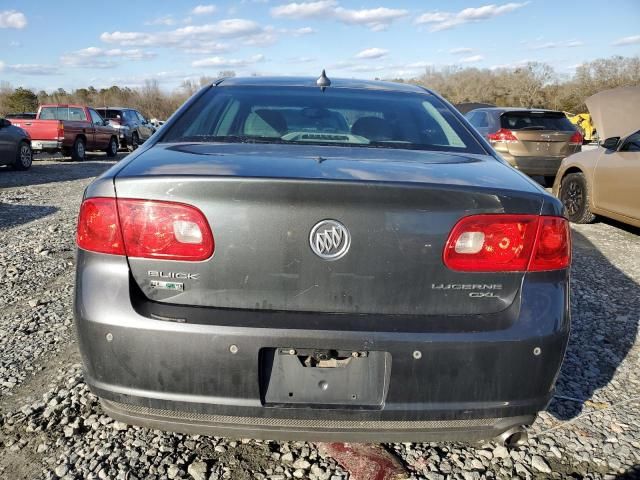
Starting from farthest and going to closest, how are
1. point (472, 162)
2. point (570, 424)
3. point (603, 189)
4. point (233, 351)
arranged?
point (603, 189) → point (570, 424) → point (472, 162) → point (233, 351)

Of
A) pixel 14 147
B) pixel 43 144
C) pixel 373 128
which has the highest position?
pixel 373 128

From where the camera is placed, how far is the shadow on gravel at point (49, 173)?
425 inches

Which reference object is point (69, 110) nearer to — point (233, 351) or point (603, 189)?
point (603, 189)

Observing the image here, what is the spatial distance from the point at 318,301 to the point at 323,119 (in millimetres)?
1293

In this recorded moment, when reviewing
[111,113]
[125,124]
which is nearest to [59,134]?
[125,124]

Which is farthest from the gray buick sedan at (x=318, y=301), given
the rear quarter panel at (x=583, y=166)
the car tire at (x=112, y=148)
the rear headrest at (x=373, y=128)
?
the car tire at (x=112, y=148)

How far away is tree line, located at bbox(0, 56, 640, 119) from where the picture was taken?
3697 cm

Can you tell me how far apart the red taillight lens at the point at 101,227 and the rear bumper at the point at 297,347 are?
0.14 feet

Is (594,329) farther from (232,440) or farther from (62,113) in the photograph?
(62,113)

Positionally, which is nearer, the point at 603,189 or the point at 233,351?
the point at 233,351

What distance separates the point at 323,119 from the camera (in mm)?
2703

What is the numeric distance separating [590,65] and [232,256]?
43431 mm

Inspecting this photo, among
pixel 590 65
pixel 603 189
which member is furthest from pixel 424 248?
pixel 590 65

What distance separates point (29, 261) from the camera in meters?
4.86
